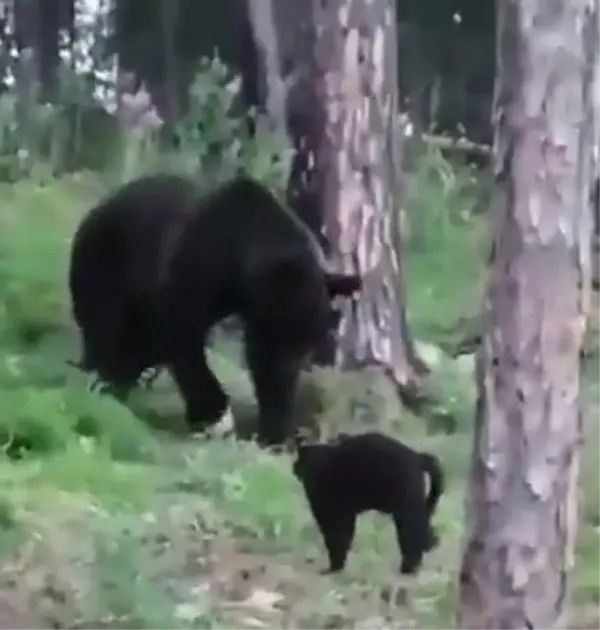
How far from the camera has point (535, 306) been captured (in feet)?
5.57

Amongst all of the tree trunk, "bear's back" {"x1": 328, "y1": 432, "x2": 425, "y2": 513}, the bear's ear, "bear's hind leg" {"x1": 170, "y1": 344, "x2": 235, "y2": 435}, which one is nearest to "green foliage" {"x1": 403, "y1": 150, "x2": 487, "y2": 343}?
the bear's ear

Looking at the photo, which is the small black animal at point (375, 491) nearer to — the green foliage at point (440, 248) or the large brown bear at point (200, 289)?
the large brown bear at point (200, 289)

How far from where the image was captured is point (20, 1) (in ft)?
10.8

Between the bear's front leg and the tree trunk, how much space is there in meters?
0.87

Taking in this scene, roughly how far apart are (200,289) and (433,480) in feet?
2.44

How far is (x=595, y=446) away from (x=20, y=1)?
1.60 meters

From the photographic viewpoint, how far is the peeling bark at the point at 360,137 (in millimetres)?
2969

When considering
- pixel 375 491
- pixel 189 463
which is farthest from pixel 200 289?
pixel 375 491

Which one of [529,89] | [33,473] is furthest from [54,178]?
[529,89]

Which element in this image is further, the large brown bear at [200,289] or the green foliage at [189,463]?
the large brown bear at [200,289]

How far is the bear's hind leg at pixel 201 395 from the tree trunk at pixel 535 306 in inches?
35.2

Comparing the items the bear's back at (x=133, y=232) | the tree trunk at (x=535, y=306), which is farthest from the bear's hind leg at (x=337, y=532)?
the bear's back at (x=133, y=232)

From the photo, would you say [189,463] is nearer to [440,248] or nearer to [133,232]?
[133,232]

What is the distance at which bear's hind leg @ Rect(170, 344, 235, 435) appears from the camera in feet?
8.63
